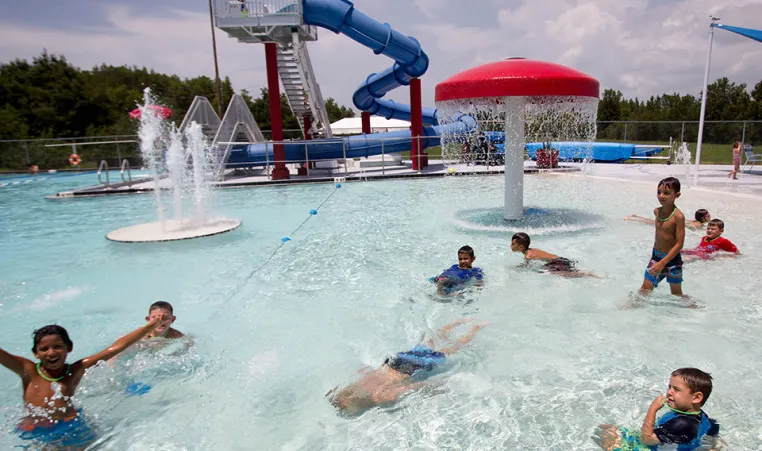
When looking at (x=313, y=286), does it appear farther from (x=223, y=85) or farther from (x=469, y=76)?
(x=223, y=85)

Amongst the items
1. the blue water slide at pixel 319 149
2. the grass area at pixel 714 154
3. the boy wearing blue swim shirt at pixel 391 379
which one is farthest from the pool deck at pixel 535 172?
the boy wearing blue swim shirt at pixel 391 379

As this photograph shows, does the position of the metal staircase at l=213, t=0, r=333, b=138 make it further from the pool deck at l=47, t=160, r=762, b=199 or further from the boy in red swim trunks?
the boy in red swim trunks

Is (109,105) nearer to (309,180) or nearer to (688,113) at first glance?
(309,180)

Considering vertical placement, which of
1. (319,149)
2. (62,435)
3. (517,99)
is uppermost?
(517,99)

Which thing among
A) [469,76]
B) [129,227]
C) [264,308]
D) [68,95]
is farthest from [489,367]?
[68,95]

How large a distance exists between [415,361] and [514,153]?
581 centimetres

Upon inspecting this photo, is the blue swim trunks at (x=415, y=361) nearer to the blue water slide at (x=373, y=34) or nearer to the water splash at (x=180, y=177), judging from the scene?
the water splash at (x=180, y=177)

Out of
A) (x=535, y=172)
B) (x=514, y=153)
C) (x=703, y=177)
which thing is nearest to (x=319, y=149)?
(x=535, y=172)

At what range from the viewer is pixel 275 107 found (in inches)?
649

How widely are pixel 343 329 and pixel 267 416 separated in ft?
4.66

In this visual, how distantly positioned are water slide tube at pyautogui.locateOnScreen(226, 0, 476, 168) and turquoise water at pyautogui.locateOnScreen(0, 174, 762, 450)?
9197 millimetres

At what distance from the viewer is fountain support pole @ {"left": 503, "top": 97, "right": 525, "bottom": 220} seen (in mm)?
8555

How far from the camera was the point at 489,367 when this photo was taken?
3.79 meters

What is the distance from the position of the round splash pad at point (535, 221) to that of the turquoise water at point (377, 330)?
0.10 metres
